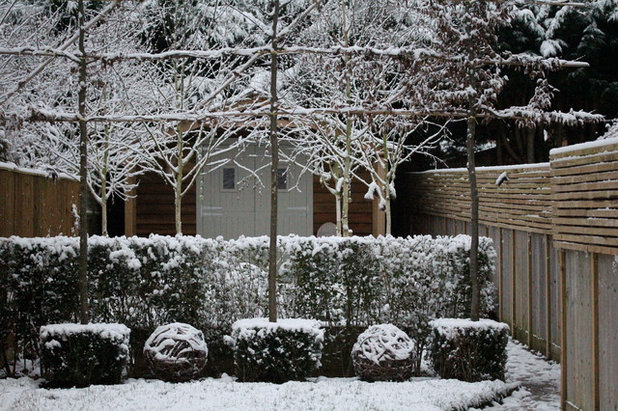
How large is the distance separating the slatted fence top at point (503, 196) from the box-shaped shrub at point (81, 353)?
201 inches

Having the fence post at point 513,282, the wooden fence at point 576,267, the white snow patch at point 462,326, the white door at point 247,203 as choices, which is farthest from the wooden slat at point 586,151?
the white door at point 247,203

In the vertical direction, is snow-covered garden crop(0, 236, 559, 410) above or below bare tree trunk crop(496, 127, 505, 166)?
below

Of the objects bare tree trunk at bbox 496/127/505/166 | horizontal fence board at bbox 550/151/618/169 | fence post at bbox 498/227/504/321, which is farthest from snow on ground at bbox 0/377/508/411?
bare tree trunk at bbox 496/127/505/166

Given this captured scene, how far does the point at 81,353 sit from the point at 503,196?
20.6ft

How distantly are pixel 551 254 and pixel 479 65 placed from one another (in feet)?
8.19

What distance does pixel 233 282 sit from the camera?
9281 millimetres

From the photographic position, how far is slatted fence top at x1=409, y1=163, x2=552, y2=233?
998 centimetres

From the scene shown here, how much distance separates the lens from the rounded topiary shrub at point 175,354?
8.37m

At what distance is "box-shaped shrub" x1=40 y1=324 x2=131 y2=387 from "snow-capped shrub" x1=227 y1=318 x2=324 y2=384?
124 cm

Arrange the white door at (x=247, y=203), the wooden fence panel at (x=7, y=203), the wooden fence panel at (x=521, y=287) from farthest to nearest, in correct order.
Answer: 1. the white door at (x=247, y=203)
2. the wooden fence panel at (x=521, y=287)
3. the wooden fence panel at (x=7, y=203)

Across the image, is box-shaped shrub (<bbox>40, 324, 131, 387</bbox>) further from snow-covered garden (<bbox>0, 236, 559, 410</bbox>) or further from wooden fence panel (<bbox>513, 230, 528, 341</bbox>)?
wooden fence panel (<bbox>513, 230, 528, 341</bbox>)

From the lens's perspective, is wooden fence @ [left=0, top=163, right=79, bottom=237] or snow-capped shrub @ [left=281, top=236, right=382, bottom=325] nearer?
snow-capped shrub @ [left=281, top=236, right=382, bottom=325]

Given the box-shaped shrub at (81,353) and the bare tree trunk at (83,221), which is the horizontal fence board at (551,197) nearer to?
the box-shaped shrub at (81,353)

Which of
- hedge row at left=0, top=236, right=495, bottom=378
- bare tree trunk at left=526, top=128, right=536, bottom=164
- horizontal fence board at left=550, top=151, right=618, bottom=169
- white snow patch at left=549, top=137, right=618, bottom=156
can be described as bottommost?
hedge row at left=0, top=236, right=495, bottom=378
